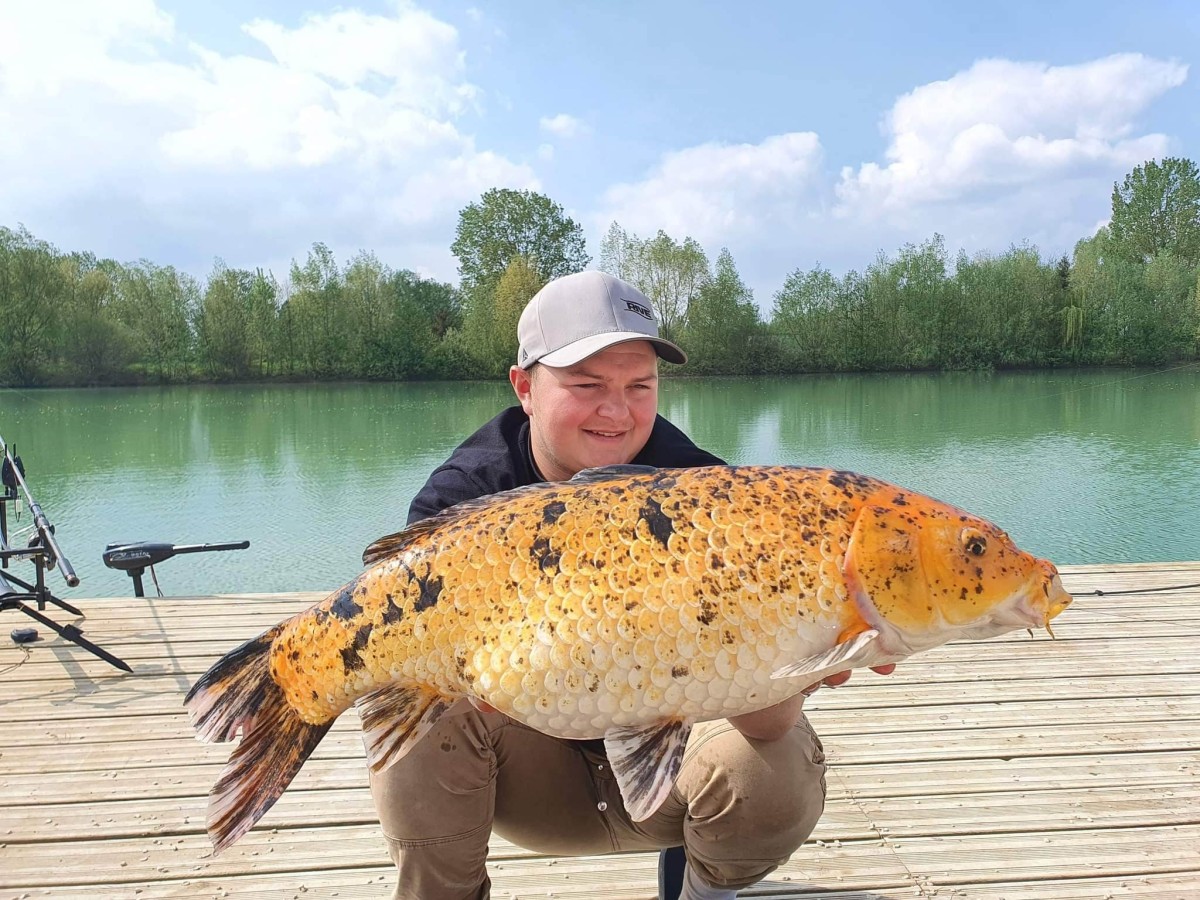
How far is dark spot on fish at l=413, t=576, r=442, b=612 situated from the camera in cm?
152

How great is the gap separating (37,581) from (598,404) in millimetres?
3829

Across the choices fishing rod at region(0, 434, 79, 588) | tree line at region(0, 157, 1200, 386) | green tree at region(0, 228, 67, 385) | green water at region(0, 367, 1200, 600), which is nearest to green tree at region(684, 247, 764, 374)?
tree line at region(0, 157, 1200, 386)

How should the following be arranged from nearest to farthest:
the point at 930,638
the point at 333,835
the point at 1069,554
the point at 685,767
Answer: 1. the point at 930,638
2. the point at 685,767
3. the point at 333,835
4. the point at 1069,554

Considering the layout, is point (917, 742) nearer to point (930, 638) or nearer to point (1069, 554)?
point (930, 638)

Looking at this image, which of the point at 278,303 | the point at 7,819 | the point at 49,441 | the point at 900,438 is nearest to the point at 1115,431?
the point at 900,438

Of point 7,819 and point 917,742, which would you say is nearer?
point 7,819

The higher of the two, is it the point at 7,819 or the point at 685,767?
the point at 685,767

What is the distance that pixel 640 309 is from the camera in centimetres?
221

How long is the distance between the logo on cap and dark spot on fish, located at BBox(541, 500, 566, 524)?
0.79m

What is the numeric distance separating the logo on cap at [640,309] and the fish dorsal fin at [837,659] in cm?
108

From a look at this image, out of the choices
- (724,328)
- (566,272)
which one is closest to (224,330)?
(566,272)

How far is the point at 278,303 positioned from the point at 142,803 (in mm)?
47548

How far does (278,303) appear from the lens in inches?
1825

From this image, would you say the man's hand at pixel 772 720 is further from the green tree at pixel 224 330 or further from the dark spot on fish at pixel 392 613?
the green tree at pixel 224 330
